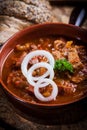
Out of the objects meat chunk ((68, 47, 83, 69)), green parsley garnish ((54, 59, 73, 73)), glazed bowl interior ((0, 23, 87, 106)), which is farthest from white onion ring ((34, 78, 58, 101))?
glazed bowl interior ((0, 23, 87, 106))

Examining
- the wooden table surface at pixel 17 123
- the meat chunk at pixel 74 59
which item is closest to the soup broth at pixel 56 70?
the meat chunk at pixel 74 59

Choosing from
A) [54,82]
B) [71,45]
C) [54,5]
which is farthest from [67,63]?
[54,5]

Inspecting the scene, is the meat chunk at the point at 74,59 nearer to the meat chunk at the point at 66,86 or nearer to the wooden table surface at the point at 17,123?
the meat chunk at the point at 66,86

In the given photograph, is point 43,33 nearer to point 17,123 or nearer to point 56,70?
point 56,70

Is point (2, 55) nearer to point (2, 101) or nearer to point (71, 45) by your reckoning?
point (2, 101)

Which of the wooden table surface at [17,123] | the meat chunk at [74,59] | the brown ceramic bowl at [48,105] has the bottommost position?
the wooden table surface at [17,123]

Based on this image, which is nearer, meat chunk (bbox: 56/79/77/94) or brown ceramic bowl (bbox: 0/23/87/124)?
brown ceramic bowl (bbox: 0/23/87/124)

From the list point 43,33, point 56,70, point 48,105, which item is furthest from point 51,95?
point 43,33

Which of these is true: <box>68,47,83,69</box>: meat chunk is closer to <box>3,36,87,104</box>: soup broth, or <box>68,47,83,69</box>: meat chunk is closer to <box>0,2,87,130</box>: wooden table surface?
<box>3,36,87,104</box>: soup broth

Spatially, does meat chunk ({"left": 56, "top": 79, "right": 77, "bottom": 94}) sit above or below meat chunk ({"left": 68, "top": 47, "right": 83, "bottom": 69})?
below
